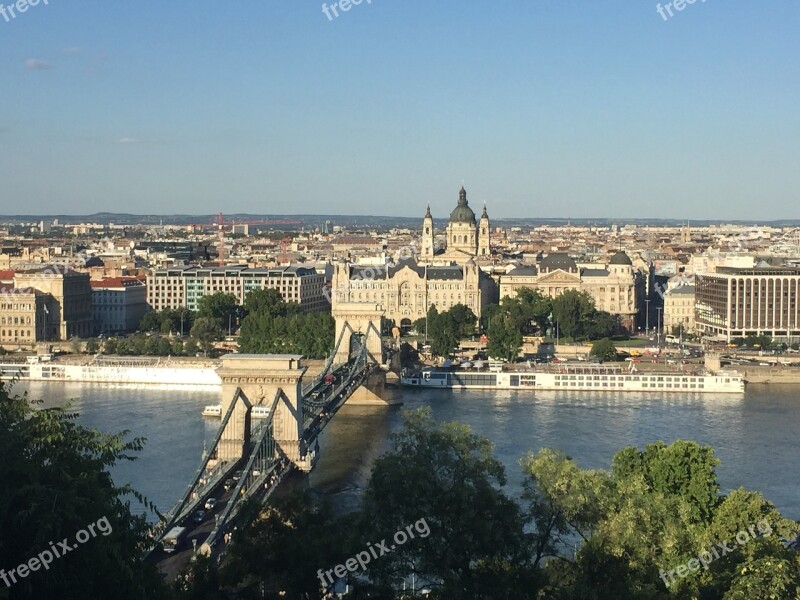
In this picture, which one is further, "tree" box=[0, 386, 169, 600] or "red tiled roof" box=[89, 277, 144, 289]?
"red tiled roof" box=[89, 277, 144, 289]

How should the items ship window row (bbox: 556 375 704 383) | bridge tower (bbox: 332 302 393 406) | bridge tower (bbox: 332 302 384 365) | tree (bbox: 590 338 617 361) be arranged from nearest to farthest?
bridge tower (bbox: 332 302 393 406) → bridge tower (bbox: 332 302 384 365) → ship window row (bbox: 556 375 704 383) → tree (bbox: 590 338 617 361)

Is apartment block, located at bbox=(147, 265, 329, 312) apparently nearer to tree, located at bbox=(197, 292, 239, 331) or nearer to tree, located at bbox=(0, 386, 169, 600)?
tree, located at bbox=(197, 292, 239, 331)

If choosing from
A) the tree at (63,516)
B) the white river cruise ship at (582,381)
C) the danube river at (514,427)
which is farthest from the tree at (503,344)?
the tree at (63,516)

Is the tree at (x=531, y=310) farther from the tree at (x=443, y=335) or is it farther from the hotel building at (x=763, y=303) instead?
the hotel building at (x=763, y=303)

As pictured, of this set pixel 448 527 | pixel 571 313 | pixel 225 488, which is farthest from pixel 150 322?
pixel 448 527

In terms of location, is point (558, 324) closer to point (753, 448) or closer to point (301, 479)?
point (753, 448)

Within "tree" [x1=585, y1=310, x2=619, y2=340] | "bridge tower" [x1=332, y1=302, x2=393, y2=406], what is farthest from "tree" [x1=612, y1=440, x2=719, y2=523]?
"tree" [x1=585, y1=310, x2=619, y2=340]
